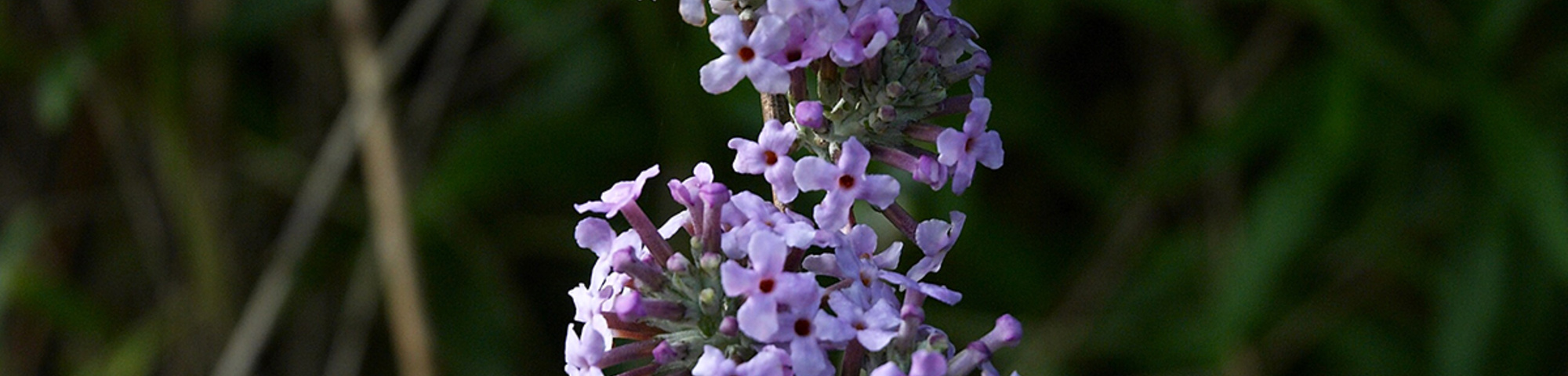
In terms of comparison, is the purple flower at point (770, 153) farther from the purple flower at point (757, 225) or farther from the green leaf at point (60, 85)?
the green leaf at point (60, 85)

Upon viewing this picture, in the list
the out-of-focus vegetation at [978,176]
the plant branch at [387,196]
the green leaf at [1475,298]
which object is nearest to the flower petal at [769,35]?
the out-of-focus vegetation at [978,176]

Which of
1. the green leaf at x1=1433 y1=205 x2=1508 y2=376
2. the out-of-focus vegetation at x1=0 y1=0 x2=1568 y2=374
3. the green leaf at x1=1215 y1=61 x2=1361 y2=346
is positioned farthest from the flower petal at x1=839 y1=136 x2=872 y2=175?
the green leaf at x1=1433 y1=205 x2=1508 y2=376

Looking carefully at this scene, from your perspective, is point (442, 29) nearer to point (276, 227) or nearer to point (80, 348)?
point (276, 227)

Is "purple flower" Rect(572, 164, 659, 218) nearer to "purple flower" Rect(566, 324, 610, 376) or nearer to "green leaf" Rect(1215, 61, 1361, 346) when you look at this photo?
"purple flower" Rect(566, 324, 610, 376)

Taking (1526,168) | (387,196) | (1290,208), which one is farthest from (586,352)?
(1526,168)

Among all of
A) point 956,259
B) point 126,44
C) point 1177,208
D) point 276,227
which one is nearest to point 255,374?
point 276,227

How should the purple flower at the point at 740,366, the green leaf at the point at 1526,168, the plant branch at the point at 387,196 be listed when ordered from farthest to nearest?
1. the plant branch at the point at 387,196
2. the green leaf at the point at 1526,168
3. the purple flower at the point at 740,366
